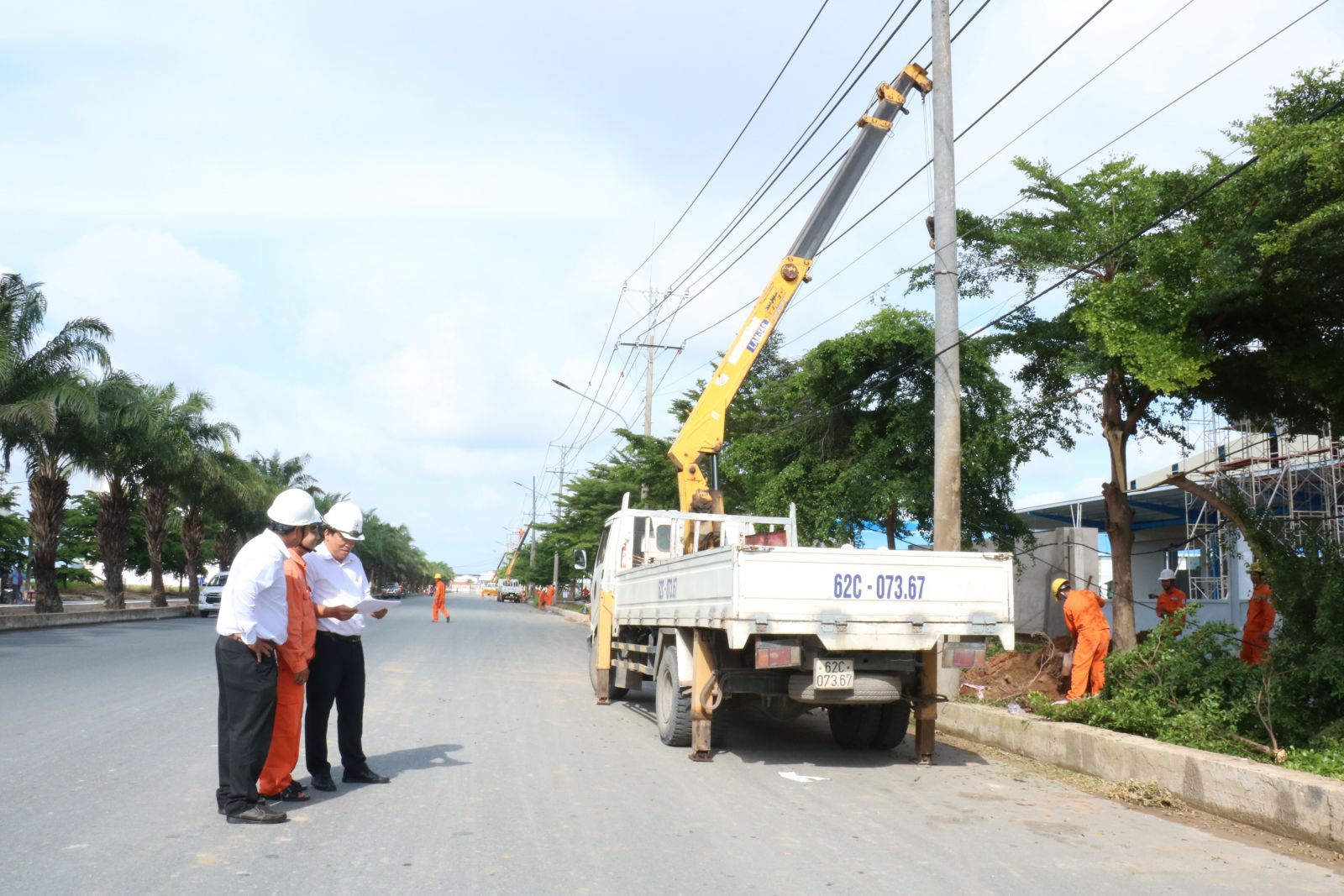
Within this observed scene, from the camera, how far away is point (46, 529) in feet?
95.7

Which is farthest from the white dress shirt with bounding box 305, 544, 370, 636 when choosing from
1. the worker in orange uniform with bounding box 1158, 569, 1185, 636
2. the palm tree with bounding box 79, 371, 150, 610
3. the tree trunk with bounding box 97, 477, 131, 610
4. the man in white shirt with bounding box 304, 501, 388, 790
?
the tree trunk with bounding box 97, 477, 131, 610

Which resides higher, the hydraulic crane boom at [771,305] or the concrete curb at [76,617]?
the hydraulic crane boom at [771,305]

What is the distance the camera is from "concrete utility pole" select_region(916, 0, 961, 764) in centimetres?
1192

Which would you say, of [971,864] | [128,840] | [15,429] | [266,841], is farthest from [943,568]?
[15,429]

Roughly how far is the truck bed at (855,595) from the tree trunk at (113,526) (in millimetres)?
30164

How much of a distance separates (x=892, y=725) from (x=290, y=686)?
5.42 meters

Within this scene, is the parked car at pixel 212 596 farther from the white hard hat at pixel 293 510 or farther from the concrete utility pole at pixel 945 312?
the white hard hat at pixel 293 510

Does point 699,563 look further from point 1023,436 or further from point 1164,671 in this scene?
point 1023,436

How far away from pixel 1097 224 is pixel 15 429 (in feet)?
76.2

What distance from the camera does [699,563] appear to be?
30.5ft

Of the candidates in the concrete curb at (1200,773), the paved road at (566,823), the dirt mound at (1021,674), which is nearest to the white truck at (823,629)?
the paved road at (566,823)

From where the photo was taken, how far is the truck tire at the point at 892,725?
971cm

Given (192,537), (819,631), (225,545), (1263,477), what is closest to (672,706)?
(819,631)

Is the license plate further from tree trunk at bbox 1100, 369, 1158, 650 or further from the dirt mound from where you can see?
tree trunk at bbox 1100, 369, 1158, 650
